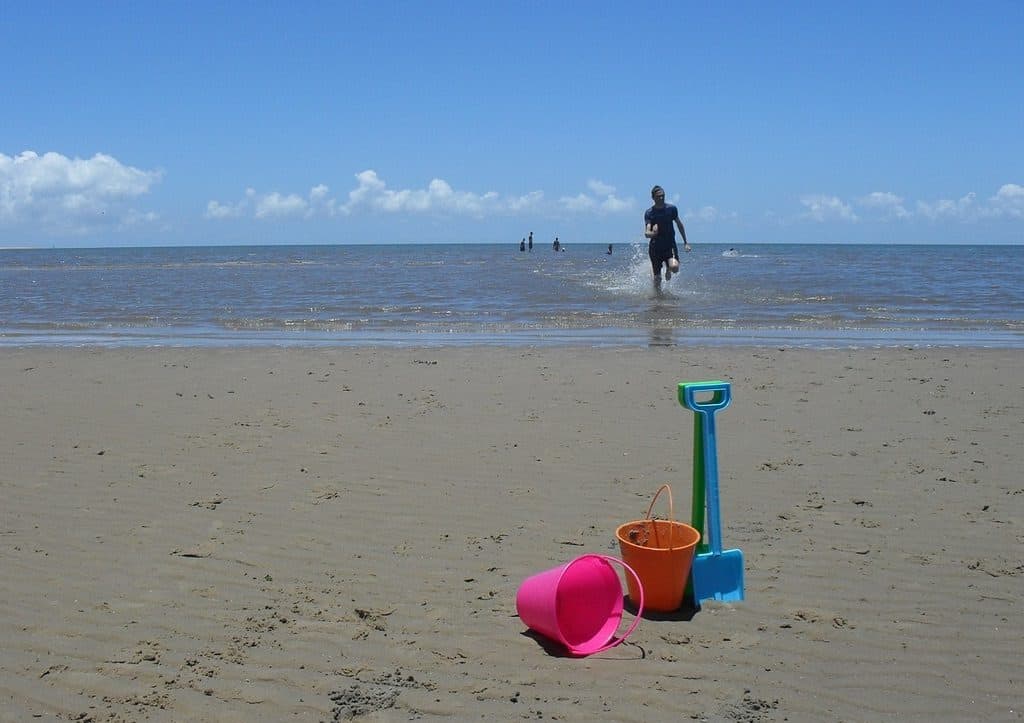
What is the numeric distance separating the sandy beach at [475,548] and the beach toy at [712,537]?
0.08m

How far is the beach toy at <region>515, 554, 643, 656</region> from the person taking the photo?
3.33 metres

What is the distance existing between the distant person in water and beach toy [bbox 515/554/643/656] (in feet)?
36.1

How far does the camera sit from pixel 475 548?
14.4 feet

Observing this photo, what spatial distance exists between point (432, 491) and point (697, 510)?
2007mm

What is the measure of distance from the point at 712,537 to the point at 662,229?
11.8 meters

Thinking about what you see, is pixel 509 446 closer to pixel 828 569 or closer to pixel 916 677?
pixel 828 569

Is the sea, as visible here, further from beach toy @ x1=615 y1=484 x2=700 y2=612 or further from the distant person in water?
beach toy @ x1=615 y1=484 x2=700 y2=612

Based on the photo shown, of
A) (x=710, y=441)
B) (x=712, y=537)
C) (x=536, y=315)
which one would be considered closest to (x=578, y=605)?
(x=712, y=537)

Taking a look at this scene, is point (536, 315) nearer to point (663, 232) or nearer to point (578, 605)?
point (663, 232)

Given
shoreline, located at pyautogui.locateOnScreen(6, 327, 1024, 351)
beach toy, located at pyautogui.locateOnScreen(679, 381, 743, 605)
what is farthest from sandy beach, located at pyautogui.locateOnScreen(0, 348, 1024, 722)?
shoreline, located at pyautogui.locateOnScreen(6, 327, 1024, 351)

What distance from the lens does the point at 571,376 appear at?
906 cm

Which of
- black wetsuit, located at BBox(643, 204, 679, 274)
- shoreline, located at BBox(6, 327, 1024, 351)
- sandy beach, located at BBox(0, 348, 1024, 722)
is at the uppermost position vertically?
black wetsuit, located at BBox(643, 204, 679, 274)

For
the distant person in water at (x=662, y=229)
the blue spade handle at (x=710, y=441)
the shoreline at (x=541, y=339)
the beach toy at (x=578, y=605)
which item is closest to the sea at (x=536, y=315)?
the shoreline at (x=541, y=339)

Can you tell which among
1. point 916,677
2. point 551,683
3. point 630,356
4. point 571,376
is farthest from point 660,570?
point 630,356
